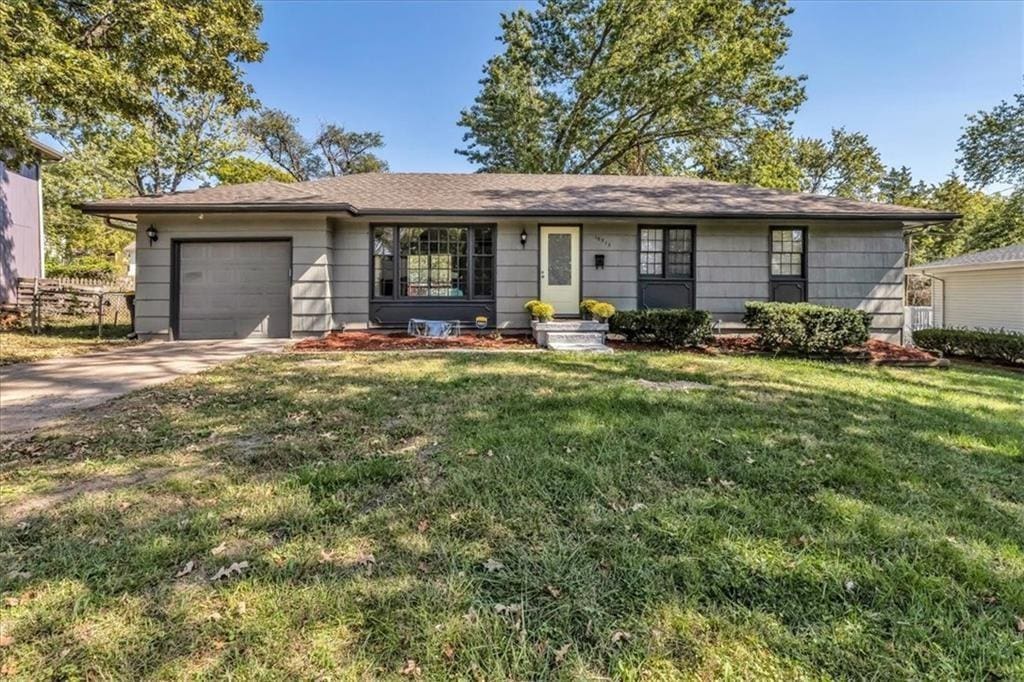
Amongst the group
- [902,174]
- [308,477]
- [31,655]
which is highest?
[902,174]

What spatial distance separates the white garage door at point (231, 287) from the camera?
9.86 metres

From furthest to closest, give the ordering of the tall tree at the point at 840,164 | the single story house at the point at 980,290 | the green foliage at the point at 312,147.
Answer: the tall tree at the point at 840,164
the green foliage at the point at 312,147
the single story house at the point at 980,290

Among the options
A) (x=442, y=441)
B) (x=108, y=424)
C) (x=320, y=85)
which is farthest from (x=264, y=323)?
(x=320, y=85)

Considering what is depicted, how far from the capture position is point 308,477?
120 inches

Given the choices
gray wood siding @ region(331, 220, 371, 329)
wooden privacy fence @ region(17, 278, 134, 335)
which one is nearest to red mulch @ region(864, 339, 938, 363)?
gray wood siding @ region(331, 220, 371, 329)

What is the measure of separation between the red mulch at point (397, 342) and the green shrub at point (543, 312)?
0.49m

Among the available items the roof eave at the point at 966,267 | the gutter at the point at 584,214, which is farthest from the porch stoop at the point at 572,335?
the roof eave at the point at 966,267

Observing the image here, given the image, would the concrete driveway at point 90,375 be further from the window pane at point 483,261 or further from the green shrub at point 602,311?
the green shrub at point 602,311

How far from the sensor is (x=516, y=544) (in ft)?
7.82

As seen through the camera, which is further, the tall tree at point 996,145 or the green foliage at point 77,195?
the green foliage at point 77,195

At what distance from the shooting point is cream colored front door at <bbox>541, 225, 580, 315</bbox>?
1062 centimetres

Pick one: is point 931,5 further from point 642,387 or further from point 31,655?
point 31,655

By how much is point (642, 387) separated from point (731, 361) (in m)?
2.78

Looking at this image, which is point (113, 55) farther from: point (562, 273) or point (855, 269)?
point (855, 269)
